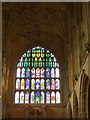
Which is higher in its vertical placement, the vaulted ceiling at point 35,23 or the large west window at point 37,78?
the vaulted ceiling at point 35,23

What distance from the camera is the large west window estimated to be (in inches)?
1414

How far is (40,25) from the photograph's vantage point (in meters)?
35.6

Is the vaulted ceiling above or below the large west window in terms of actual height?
above

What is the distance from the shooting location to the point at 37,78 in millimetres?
36844

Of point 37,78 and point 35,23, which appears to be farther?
point 37,78

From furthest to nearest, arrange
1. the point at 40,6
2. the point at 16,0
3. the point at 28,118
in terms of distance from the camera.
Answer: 1. the point at 28,118
2. the point at 40,6
3. the point at 16,0

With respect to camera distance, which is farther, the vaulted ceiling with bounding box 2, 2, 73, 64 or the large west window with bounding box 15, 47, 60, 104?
the large west window with bounding box 15, 47, 60, 104

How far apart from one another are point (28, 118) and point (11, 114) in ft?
6.39

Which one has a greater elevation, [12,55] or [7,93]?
[12,55]

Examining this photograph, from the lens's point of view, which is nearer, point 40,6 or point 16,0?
point 16,0

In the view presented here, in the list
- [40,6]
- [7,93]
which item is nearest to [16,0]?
[40,6]

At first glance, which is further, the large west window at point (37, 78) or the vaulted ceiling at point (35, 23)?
the large west window at point (37, 78)

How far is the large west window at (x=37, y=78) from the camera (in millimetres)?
35906

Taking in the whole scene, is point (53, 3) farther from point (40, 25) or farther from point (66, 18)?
point (40, 25)
